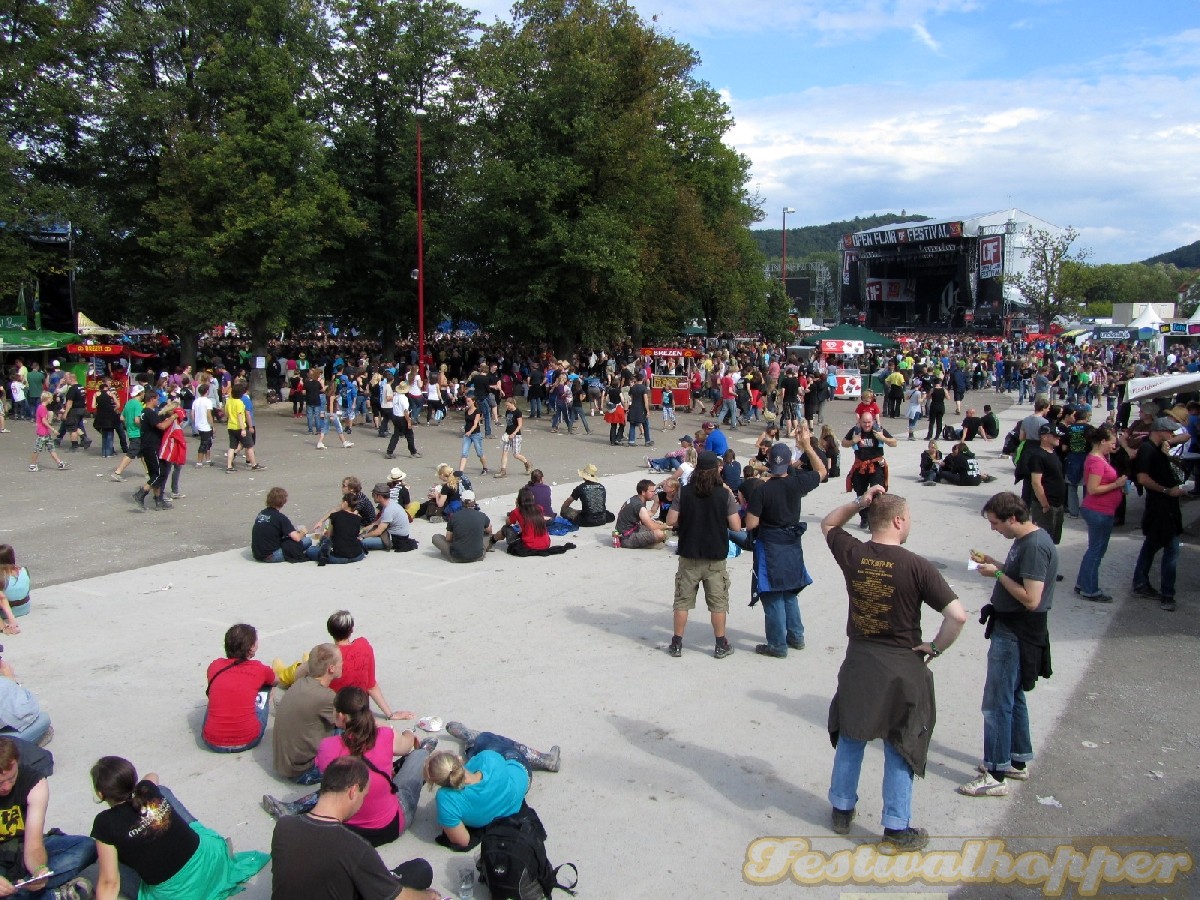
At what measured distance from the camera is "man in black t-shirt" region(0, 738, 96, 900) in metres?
4.20

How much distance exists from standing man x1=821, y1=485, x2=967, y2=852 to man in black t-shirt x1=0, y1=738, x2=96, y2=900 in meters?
3.59

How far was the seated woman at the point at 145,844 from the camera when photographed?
412 centimetres

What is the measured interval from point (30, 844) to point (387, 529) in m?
6.99

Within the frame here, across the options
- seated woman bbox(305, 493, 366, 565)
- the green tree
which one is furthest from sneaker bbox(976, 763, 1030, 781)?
the green tree

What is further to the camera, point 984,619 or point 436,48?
point 436,48

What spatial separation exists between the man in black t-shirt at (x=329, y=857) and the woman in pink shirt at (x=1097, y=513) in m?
7.72

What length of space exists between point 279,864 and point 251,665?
8.66 feet

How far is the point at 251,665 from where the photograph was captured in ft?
19.6

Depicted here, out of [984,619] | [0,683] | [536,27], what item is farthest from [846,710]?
[536,27]

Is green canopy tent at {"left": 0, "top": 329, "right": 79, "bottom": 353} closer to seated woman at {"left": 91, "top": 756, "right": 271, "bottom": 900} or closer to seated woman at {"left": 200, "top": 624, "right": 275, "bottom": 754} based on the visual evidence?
seated woman at {"left": 200, "top": 624, "right": 275, "bottom": 754}

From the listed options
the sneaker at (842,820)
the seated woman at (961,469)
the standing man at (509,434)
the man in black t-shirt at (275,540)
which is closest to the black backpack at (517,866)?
the sneaker at (842,820)

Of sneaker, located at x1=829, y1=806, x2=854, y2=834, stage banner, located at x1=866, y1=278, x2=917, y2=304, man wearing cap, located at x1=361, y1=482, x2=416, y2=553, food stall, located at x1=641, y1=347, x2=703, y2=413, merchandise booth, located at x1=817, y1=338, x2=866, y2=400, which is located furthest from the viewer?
stage banner, located at x1=866, y1=278, x2=917, y2=304

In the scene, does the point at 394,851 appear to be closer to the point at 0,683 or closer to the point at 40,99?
the point at 0,683

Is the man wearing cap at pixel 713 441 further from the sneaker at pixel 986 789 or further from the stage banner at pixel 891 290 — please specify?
the stage banner at pixel 891 290
